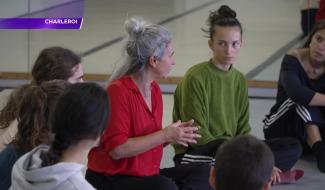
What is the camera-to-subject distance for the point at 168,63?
7.16 ft

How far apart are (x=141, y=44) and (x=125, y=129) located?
33 centimetres

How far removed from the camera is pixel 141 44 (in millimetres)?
2145

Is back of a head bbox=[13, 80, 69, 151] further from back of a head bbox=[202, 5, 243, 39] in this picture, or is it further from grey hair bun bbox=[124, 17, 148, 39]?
back of a head bbox=[202, 5, 243, 39]

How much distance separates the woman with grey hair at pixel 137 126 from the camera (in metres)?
2.05

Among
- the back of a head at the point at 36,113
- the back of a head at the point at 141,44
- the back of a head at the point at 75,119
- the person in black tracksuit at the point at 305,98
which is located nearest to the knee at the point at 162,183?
the back of a head at the point at 141,44

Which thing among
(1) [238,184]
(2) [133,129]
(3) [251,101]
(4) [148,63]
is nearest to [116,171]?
(2) [133,129]

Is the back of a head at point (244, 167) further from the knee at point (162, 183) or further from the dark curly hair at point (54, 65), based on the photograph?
the dark curly hair at point (54, 65)

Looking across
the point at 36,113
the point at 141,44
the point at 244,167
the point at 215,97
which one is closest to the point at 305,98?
the point at 215,97

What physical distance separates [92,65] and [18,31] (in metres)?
0.70

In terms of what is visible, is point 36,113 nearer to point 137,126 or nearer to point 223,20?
point 137,126

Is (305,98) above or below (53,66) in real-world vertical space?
below

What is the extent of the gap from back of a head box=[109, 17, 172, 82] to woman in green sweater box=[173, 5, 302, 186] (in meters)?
0.46

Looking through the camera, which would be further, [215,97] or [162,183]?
[215,97]

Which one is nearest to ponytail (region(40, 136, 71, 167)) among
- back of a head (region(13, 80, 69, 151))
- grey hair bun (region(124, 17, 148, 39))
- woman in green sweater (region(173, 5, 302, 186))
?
back of a head (region(13, 80, 69, 151))
